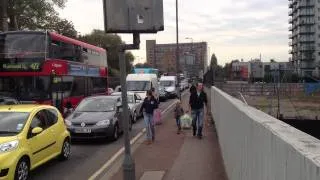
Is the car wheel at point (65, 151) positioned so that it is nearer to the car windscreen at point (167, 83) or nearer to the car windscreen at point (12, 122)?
the car windscreen at point (12, 122)

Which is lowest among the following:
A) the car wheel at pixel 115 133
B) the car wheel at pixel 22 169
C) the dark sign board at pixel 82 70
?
the car wheel at pixel 115 133

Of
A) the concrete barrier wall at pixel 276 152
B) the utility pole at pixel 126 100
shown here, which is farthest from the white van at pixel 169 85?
the concrete barrier wall at pixel 276 152

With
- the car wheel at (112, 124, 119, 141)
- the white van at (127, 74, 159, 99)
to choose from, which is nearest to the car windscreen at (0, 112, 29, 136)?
the car wheel at (112, 124, 119, 141)

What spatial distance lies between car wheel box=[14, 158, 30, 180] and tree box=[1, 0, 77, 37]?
1953 inches

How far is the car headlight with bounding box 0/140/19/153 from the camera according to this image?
9.52m

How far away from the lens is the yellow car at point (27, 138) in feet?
31.4

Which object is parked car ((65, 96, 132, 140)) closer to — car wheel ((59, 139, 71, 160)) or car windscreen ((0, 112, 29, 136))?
car wheel ((59, 139, 71, 160))

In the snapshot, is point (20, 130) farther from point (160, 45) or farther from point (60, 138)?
point (160, 45)

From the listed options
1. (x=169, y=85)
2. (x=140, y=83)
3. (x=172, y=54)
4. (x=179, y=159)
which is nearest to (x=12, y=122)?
(x=179, y=159)

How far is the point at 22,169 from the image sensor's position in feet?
32.7

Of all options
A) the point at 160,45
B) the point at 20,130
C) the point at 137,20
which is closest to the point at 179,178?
the point at 20,130

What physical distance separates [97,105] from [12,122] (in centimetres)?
761

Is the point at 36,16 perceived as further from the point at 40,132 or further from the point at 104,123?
the point at 40,132

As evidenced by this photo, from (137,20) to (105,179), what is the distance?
4.16m
